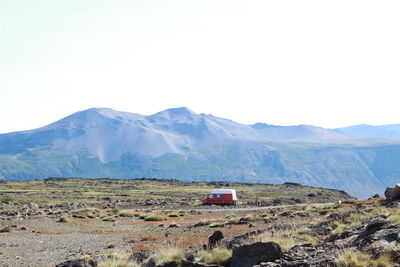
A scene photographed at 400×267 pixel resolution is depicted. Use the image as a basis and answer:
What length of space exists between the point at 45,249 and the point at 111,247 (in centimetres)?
329

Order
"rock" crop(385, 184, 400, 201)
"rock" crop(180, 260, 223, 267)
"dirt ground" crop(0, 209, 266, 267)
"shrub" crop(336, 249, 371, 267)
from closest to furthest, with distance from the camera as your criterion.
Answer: "shrub" crop(336, 249, 371, 267), "rock" crop(180, 260, 223, 267), "dirt ground" crop(0, 209, 266, 267), "rock" crop(385, 184, 400, 201)

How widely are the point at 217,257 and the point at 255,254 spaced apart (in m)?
1.58

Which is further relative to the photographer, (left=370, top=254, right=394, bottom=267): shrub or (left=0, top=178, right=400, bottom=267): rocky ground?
(left=0, top=178, right=400, bottom=267): rocky ground

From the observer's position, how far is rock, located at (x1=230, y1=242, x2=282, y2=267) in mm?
12766

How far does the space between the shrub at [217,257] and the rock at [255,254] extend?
0.59 metres

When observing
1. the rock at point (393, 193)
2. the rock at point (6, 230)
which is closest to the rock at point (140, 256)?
the rock at point (6, 230)

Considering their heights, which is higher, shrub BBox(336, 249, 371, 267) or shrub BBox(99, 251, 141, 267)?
shrub BBox(336, 249, 371, 267)

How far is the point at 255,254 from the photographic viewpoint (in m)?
13.0

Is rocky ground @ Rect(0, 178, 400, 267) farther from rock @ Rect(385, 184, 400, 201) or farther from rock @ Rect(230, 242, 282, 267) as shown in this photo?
rock @ Rect(385, 184, 400, 201)

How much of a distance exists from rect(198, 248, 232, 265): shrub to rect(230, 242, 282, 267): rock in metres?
0.59

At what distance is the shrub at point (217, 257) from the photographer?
1398 centimetres

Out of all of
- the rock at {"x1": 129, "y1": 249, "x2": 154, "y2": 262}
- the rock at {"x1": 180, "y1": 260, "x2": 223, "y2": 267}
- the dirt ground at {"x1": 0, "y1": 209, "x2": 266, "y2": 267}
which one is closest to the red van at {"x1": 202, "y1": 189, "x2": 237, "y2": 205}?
the dirt ground at {"x1": 0, "y1": 209, "x2": 266, "y2": 267}

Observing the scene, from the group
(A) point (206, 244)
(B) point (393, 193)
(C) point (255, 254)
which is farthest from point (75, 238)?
(B) point (393, 193)

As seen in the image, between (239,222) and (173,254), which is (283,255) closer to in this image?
(173,254)
